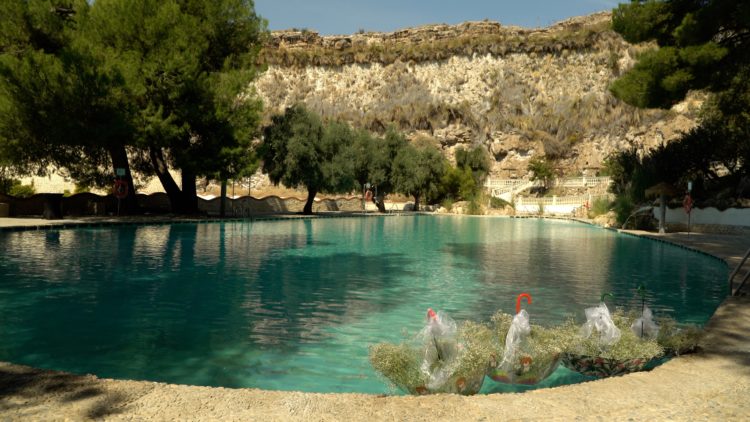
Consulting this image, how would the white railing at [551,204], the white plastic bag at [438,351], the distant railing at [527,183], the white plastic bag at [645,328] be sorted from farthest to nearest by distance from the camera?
the distant railing at [527,183], the white railing at [551,204], the white plastic bag at [645,328], the white plastic bag at [438,351]

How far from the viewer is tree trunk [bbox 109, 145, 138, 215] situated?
2922 centimetres

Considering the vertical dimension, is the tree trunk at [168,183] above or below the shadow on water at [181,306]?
above

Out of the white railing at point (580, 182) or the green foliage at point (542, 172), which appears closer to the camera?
the white railing at point (580, 182)

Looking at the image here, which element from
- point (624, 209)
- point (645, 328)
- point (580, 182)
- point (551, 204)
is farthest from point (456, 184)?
point (645, 328)

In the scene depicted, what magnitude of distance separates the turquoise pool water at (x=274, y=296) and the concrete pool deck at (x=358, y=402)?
1426mm

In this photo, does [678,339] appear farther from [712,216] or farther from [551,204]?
[551,204]

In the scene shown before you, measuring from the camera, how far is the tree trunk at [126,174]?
29219 mm

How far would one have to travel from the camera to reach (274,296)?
9.97 meters

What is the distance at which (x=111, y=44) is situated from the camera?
27.9 metres

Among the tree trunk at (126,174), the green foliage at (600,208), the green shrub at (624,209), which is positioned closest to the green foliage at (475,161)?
the green foliage at (600,208)

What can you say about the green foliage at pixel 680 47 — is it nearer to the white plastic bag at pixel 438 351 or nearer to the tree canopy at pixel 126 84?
the white plastic bag at pixel 438 351

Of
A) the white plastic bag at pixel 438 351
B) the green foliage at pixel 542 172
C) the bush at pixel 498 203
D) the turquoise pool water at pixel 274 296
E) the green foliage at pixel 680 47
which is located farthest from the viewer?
the green foliage at pixel 542 172

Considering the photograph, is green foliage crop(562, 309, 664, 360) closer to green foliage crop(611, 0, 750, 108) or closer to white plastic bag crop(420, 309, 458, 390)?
white plastic bag crop(420, 309, 458, 390)

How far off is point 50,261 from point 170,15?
18023 mm
